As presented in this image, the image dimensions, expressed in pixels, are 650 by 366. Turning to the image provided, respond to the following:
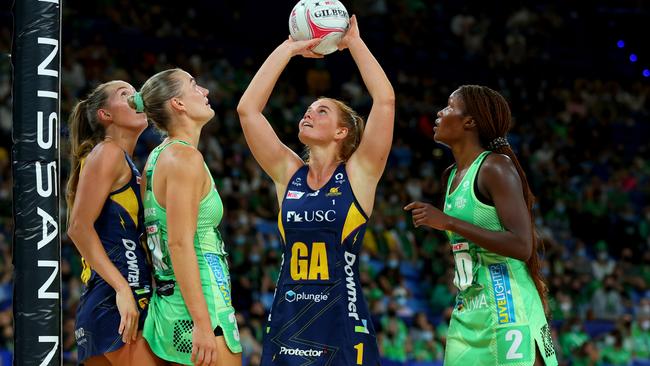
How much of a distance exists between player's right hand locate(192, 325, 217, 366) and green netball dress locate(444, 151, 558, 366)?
1124mm

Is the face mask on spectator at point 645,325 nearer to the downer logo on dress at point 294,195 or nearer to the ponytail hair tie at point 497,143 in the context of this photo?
the ponytail hair tie at point 497,143

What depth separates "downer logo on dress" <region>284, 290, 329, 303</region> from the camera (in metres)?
4.05

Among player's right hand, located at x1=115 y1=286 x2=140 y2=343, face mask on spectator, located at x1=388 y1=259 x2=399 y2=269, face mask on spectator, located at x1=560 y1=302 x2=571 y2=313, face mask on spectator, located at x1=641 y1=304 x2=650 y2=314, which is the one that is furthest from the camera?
face mask on spectator, located at x1=641 y1=304 x2=650 y2=314

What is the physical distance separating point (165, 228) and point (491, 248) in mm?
1483

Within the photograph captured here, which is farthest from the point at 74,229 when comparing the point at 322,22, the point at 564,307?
the point at 564,307

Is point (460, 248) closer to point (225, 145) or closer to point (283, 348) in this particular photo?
point (283, 348)

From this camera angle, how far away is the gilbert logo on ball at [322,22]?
444 cm

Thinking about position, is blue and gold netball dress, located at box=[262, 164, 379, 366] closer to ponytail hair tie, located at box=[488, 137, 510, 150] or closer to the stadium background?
ponytail hair tie, located at box=[488, 137, 510, 150]

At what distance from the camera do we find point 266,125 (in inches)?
176

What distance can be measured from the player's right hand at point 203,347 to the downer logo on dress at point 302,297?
404 mm

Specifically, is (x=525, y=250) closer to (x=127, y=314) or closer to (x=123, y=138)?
(x=127, y=314)

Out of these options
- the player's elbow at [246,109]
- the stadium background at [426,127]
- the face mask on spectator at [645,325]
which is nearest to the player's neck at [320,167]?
the player's elbow at [246,109]

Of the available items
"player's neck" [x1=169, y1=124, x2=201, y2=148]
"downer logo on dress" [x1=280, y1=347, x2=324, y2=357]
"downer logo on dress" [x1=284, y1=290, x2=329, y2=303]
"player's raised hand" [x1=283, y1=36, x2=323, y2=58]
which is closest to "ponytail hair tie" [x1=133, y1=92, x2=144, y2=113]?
"player's neck" [x1=169, y1=124, x2=201, y2=148]

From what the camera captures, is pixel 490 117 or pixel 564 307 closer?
pixel 490 117
